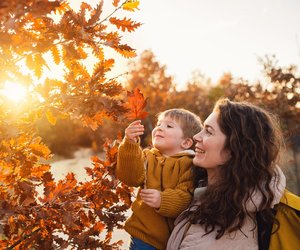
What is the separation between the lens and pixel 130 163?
7.34 feet

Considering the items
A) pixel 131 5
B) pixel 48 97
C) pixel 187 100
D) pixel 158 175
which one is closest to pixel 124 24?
pixel 131 5

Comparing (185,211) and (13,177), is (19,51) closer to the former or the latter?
(13,177)

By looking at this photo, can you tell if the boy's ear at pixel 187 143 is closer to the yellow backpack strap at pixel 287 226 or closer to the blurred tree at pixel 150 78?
the yellow backpack strap at pixel 287 226

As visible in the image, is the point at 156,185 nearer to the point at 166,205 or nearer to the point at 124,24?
the point at 166,205

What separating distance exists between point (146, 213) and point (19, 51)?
3.86 feet

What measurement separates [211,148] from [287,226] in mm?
564

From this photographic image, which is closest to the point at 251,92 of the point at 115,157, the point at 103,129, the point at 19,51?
the point at 115,157

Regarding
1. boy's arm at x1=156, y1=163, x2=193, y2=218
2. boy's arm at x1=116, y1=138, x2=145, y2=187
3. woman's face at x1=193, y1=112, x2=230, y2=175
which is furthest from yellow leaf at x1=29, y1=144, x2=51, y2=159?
woman's face at x1=193, y1=112, x2=230, y2=175

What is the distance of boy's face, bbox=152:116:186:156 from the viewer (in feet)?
8.13

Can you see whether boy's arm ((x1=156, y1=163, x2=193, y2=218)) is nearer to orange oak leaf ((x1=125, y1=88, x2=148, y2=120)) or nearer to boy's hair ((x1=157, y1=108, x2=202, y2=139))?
boy's hair ((x1=157, y1=108, x2=202, y2=139))

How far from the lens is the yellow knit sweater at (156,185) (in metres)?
2.22

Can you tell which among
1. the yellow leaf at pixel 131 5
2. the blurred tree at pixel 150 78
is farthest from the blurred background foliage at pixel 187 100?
the yellow leaf at pixel 131 5

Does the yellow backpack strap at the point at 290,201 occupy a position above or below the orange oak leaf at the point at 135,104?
below

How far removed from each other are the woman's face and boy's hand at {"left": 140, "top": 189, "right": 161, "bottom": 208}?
0.92 ft
